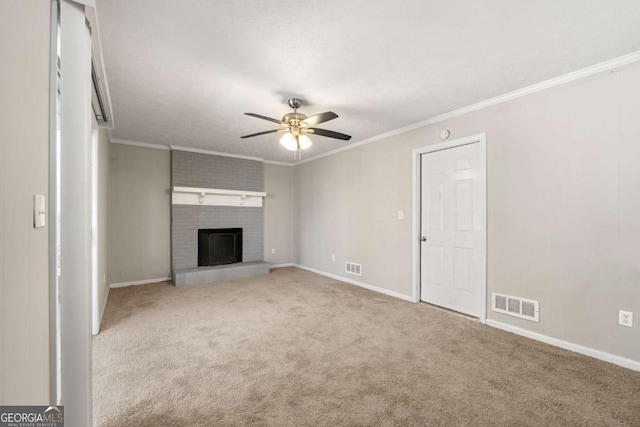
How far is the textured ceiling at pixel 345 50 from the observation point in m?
1.79

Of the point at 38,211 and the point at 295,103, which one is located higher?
the point at 295,103

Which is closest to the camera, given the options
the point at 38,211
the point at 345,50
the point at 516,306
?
the point at 38,211

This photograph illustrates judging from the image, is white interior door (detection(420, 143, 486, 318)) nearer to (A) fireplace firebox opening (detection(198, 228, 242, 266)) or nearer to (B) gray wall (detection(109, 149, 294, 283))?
(A) fireplace firebox opening (detection(198, 228, 242, 266))

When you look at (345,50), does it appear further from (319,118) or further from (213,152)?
(213,152)

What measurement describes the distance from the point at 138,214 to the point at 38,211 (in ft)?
14.8

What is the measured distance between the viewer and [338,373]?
88.5 inches

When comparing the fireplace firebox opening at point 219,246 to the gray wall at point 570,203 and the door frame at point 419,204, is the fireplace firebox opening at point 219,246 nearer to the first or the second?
the door frame at point 419,204

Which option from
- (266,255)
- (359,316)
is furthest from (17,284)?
(266,255)

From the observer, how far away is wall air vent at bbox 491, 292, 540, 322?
2.86 m

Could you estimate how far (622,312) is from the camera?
2.36 metres

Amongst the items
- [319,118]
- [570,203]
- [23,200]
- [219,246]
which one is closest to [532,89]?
[570,203]

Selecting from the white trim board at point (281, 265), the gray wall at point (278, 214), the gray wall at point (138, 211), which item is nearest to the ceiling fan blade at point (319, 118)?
the gray wall at point (138, 211)

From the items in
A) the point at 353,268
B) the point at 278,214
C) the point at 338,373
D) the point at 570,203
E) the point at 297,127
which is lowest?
the point at 338,373

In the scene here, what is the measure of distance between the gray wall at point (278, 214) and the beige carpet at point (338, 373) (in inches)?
116
